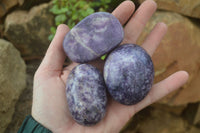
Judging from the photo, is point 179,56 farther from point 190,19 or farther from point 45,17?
point 45,17

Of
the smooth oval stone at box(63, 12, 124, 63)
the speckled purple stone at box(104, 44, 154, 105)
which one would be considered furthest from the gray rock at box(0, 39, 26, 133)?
the speckled purple stone at box(104, 44, 154, 105)

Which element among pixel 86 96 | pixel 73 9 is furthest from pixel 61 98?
pixel 73 9

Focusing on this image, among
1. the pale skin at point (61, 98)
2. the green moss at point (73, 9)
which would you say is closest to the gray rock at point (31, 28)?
the green moss at point (73, 9)

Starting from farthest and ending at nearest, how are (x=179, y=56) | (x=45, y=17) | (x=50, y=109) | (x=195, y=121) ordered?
(x=195, y=121), (x=45, y=17), (x=179, y=56), (x=50, y=109)

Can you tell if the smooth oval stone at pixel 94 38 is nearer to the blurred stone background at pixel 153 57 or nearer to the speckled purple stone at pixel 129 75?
the speckled purple stone at pixel 129 75

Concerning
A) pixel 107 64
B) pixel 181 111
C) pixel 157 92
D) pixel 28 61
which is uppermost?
pixel 107 64

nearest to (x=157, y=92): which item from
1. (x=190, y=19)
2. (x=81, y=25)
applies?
(x=81, y=25)
